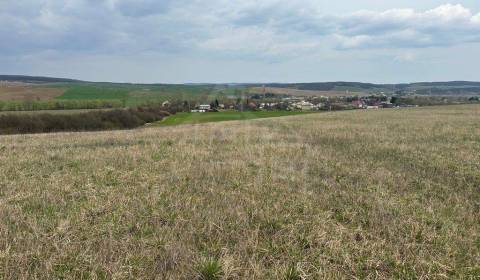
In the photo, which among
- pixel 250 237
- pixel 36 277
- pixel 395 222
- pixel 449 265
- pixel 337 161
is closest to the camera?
pixel 36 277

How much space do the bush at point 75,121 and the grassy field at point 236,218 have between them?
53.2 m

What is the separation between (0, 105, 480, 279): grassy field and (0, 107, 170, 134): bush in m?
53.2

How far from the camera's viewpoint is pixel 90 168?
32.3ft

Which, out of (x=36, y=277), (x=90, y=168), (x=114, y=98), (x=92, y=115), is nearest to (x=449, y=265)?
(x=36, y=277)

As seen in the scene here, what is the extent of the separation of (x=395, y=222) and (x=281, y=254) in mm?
2403

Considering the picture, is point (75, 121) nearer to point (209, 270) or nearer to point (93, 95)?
point (93, 95)

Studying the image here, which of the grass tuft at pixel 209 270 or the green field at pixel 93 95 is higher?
the green field at pixel 93 95

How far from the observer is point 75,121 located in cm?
6406

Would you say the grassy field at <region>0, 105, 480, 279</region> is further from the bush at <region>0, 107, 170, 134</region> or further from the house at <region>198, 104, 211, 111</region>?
the bush at <region>0, 107, 170, 134</region>

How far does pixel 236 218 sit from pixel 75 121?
2554 inches

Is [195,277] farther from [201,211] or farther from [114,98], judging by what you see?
[114,98]

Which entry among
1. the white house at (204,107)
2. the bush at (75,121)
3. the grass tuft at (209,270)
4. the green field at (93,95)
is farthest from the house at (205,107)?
the grass tuft at (209,270)

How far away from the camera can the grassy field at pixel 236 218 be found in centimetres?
458

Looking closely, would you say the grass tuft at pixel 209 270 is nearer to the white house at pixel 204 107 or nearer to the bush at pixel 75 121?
the white house at pixel 204 107
